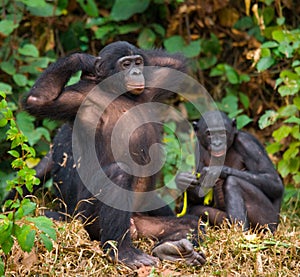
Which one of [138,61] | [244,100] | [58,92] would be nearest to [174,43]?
[244,100]

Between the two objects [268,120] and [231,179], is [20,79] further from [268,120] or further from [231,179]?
[231,179]

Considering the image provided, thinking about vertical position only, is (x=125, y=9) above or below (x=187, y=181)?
above

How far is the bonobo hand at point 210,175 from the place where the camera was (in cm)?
547

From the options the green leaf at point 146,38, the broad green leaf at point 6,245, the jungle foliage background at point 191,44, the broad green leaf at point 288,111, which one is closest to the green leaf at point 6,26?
the jungle foliage background at point 191,44

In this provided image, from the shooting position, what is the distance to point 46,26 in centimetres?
778

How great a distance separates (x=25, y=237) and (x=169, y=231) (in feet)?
5.02

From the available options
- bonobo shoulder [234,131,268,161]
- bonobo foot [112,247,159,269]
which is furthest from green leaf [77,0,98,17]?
bonobo foot [112,247,159,269]

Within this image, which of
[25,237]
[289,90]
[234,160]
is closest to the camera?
[25,237]

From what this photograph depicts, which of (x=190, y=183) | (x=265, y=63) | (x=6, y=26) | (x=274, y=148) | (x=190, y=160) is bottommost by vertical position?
(x=190, y=160)

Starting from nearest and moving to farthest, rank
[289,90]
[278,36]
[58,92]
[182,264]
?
1. [182,264]
2. [58,92]
3. [289,90]
4. [278,36]

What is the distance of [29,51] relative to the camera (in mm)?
7043

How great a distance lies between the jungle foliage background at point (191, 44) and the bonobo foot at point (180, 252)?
6.90 feet

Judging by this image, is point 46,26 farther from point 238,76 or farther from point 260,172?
point 260,172

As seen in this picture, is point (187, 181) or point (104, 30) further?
point (104, 30)
